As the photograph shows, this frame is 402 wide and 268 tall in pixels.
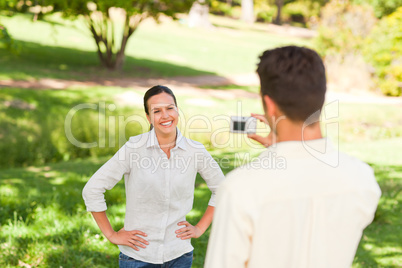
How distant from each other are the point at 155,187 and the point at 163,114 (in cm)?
47

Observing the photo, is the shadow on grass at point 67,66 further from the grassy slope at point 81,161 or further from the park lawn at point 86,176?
the park lawn at point 86,176

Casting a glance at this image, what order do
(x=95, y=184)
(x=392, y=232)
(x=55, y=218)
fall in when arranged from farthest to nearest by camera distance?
(x=392, y=232), (x=55, y=218), (x=95, y=184)

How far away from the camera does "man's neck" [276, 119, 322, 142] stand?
1580 millimetres

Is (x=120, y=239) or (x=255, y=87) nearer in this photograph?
(x=120, y=239)

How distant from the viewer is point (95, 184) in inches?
104

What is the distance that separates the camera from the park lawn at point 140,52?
60.8 feet

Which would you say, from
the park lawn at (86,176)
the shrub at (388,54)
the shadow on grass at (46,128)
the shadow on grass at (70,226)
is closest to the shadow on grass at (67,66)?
the park lawn at (86,176)

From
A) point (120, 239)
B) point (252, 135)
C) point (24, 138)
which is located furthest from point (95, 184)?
point (24, 138)

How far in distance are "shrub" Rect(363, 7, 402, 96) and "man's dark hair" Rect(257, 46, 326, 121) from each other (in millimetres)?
19919

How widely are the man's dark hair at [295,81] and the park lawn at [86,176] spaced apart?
360 centimetres

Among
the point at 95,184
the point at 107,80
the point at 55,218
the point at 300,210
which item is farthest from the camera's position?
the point at 107,80

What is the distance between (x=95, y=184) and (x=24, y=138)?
9.03 metres

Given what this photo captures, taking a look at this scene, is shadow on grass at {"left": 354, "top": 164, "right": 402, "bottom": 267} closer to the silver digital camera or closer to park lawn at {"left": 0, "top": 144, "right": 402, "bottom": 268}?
park lawn at {"left": 0, "top": 144, "right": 402, "bottom": 268}

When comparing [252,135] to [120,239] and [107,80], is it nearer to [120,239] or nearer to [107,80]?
[120,239]
